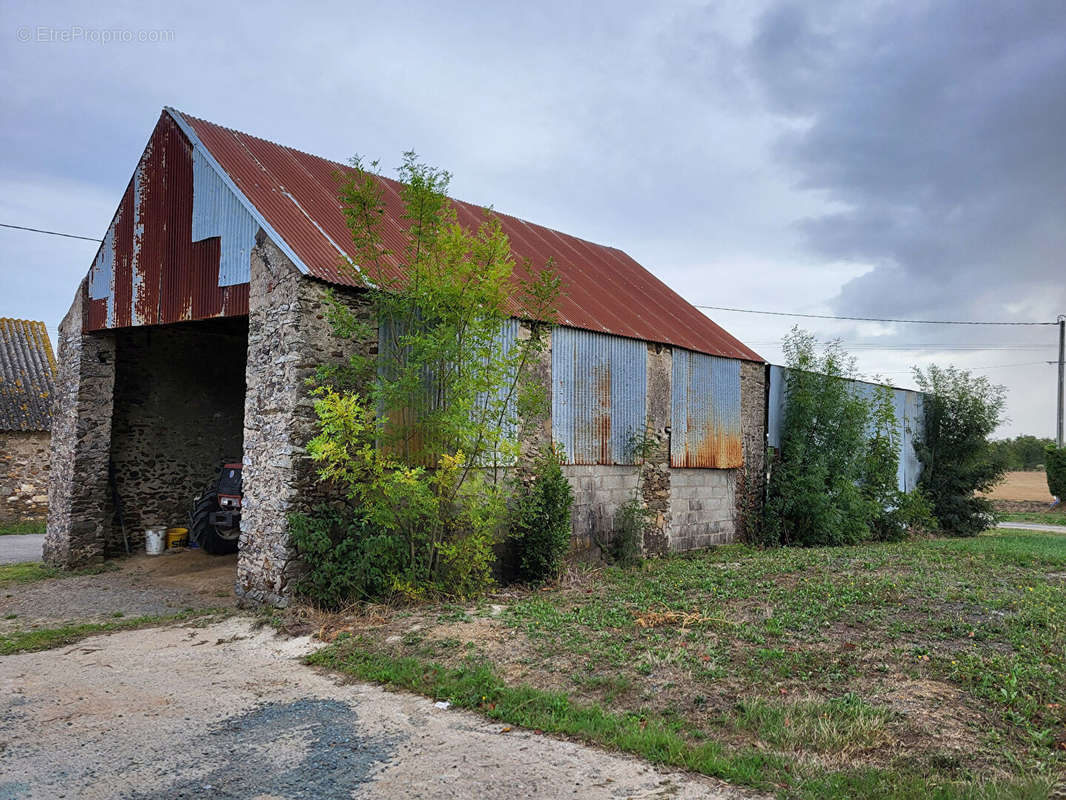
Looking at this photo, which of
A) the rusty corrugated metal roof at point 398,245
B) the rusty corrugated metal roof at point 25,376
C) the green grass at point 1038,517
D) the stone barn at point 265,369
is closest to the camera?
the stone barn at point 265,369

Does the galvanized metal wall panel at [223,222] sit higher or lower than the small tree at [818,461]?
higher

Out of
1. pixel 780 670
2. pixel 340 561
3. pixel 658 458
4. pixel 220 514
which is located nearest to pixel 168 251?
pixel 220 514

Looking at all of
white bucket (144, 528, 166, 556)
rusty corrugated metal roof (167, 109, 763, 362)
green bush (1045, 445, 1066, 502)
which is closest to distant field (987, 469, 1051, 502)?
green bush (1045, 445, 1066, 502)

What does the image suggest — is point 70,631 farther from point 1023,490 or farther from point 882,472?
point 1023,490

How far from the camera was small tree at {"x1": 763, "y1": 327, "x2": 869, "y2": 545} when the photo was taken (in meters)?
15.9

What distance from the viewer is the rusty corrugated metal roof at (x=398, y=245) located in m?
9.67

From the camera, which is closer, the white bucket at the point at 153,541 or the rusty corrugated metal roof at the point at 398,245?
the rusty corrugated metal roof at the point at 398,245

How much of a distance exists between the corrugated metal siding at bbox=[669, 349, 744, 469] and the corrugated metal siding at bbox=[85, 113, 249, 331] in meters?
7.76

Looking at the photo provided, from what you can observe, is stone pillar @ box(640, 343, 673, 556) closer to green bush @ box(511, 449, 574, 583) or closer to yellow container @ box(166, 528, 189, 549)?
green bush @ box(511, 449, 574, 583)

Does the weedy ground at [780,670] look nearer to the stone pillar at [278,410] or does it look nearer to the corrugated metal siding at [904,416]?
the stone pillar at [278,410]

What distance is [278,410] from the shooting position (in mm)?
8906

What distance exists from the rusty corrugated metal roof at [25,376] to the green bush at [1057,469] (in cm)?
3221

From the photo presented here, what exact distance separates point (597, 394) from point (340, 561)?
17.1ft

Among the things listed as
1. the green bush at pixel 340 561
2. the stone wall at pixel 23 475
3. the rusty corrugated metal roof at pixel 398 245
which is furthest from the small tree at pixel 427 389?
the stone wall at pixel 23 475
